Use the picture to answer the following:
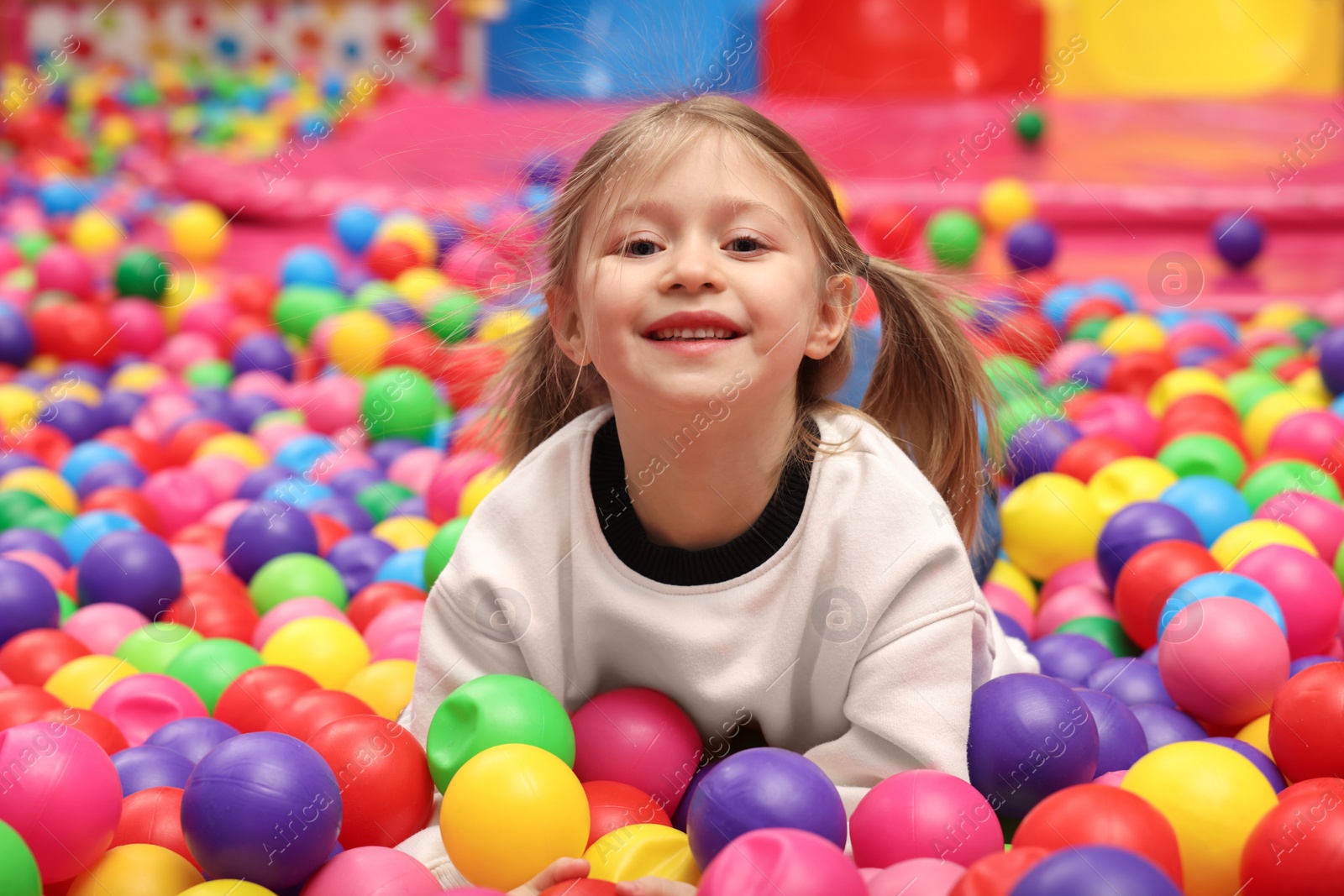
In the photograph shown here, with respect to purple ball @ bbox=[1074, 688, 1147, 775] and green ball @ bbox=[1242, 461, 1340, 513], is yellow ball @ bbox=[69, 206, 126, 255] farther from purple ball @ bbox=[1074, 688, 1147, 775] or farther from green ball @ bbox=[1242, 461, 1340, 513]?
purple ball @ bbox=[1074, 688, 1147, 775]

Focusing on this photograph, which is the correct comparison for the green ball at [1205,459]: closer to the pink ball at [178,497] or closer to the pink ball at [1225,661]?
the pink ball at [1225,661]

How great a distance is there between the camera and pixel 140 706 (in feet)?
4.33

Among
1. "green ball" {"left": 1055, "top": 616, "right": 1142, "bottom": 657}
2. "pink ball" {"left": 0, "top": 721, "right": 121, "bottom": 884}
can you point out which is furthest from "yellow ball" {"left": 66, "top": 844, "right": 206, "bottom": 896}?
"green ball" {"left": 1055, "top": 616, "right": 1142, "bottom": 657}

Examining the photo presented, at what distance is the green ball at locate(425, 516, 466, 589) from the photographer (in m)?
1.51

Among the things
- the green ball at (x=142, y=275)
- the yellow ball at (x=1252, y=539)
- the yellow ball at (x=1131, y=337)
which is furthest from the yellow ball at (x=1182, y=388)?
the green ball at (x=142, y=275)

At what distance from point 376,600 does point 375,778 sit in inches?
21.4

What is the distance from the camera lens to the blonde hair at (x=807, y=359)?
43.5 inches

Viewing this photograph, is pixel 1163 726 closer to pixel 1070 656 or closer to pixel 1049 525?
pixel 1070 656

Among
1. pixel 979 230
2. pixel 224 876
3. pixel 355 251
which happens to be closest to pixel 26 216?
pixel 355 251

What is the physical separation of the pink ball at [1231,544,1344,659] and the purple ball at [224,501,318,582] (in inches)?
45.9

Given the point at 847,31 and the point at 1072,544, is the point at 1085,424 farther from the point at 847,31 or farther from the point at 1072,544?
the point at 847,31

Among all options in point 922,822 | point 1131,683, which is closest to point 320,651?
point 922,822

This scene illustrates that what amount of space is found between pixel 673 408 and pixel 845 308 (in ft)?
0.76

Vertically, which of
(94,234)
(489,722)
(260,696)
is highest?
(489,722)
